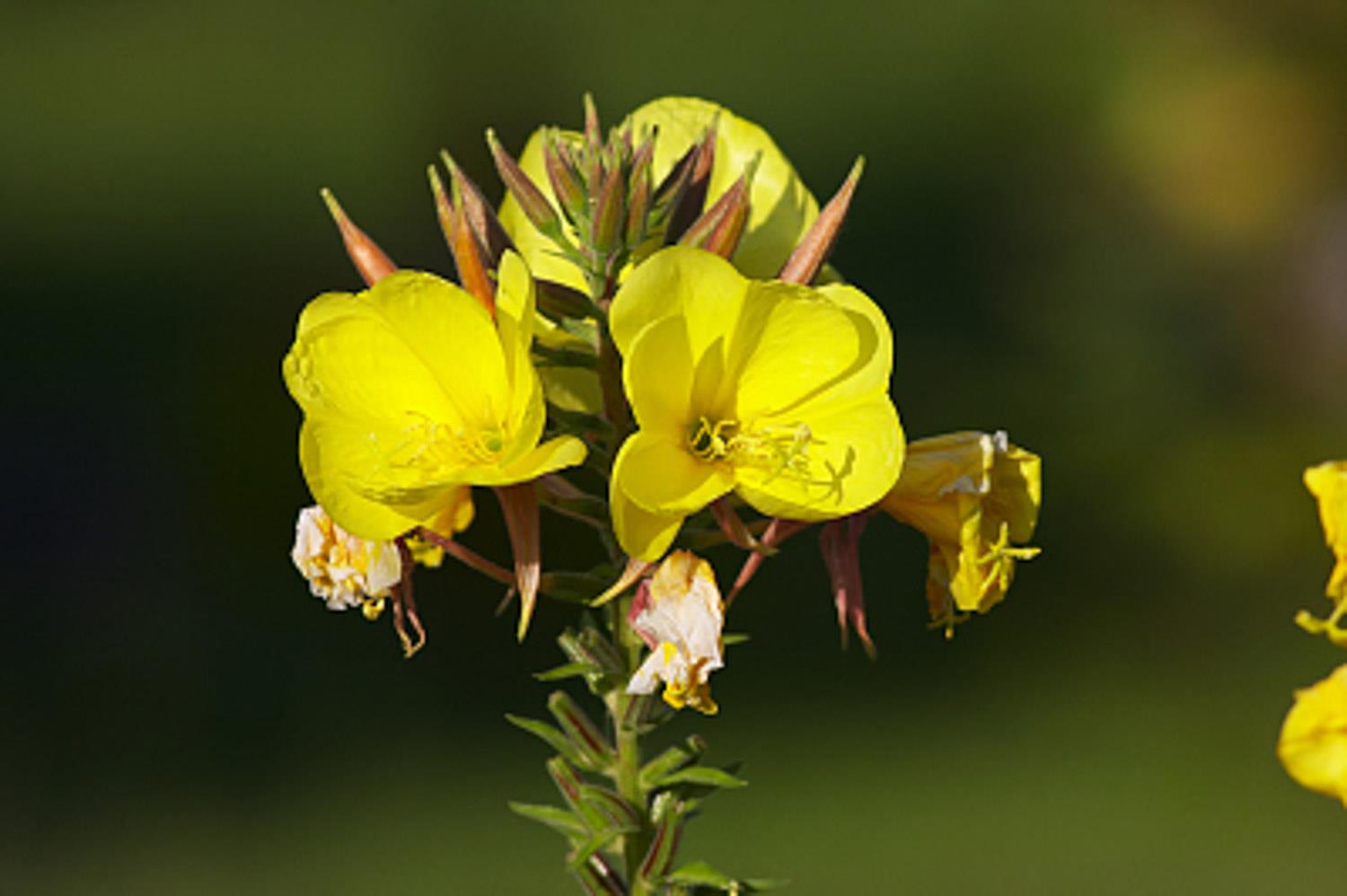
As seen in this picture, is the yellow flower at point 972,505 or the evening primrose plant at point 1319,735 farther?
the yellow flower at point 972,505

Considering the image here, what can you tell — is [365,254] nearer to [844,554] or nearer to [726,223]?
[726,223]

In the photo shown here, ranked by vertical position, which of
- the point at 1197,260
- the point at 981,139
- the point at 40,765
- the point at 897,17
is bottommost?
the point at 40,765

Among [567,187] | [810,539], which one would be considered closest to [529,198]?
[567,187]

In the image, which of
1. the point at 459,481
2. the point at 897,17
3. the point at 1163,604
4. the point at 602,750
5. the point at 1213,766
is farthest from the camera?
the point at 897,17

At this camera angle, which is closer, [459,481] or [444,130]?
[459,481]

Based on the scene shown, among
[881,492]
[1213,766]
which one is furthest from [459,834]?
[881,492]

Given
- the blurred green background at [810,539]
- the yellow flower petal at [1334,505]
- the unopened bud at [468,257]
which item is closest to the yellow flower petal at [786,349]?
the unopened bud at [468,257]

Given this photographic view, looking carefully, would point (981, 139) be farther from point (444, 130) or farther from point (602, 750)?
point (602, 750)

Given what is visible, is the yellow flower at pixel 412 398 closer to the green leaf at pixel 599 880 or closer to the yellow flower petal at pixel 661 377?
the yellow flower petal at pixel 661 377
